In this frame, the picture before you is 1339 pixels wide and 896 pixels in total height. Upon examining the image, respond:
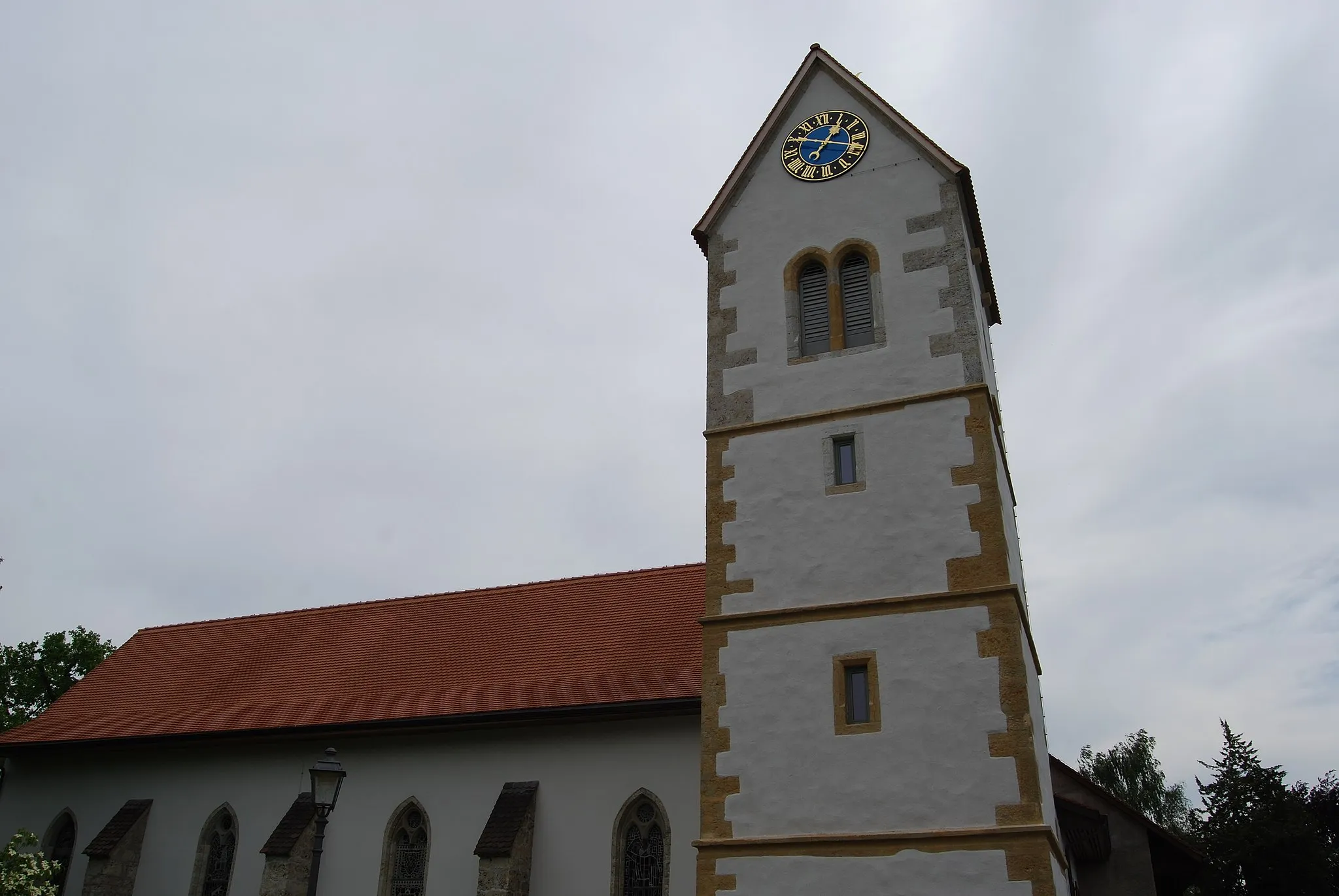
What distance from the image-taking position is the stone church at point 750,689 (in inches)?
477

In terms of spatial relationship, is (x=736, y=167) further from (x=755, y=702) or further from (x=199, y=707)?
(x=199, y=707)

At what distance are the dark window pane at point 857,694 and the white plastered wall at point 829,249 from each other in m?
3.39

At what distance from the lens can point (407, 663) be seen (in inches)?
792

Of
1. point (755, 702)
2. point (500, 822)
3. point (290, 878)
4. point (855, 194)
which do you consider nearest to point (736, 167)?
point (855, 194)

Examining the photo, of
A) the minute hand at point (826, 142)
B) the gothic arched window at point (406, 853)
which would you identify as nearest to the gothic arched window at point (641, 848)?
the gothic arched window at point (406, 853)

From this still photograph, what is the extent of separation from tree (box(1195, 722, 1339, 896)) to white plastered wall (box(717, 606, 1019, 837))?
1233cm

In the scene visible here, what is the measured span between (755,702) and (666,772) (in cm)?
372

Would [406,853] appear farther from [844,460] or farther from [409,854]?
[844,460]

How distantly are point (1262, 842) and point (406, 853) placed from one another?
1555 centimetres

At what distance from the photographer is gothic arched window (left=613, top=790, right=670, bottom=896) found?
15.7 meters

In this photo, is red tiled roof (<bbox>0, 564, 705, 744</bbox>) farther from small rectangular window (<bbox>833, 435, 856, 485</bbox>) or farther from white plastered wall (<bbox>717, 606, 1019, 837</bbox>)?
small rectangular window (<bbox>833, 435, 856, 485</bbox>)

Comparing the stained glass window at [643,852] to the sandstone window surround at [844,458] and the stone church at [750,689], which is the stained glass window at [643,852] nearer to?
the stone church at [750,689]

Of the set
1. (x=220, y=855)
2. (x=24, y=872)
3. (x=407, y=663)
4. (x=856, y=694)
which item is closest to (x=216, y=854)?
(x=220, y=855)

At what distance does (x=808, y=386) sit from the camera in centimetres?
1450
